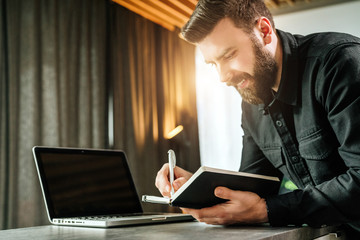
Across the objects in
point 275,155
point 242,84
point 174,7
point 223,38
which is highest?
point 174,7

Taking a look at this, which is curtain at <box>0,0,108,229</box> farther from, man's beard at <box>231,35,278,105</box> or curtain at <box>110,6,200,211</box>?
man's beard at <box>231,35,278,105</box>

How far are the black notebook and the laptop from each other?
0.25 meters

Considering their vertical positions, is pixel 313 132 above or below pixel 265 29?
below

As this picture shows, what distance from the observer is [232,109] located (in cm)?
432

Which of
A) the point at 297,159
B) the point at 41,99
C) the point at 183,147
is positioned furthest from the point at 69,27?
the point at 297,159

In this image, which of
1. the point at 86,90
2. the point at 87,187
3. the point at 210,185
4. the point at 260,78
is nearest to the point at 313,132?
the point at 260,78

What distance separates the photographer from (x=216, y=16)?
1.37 m

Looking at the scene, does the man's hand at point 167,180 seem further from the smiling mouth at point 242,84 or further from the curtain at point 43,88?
the curtain at point 43,88

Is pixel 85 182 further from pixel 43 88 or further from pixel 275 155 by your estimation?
pixel 43 88

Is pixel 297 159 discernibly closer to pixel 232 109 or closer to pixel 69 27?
pixel 69 27

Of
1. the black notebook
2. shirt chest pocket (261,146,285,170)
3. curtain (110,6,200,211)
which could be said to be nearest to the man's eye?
shirt chest pocket (261,146,285,170)

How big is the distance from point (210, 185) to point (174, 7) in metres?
3.14

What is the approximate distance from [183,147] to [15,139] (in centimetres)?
207

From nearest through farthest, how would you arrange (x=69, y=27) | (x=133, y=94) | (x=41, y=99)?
(x=41, y=99) → (x=69, y=27) → (x=133, y=94)
